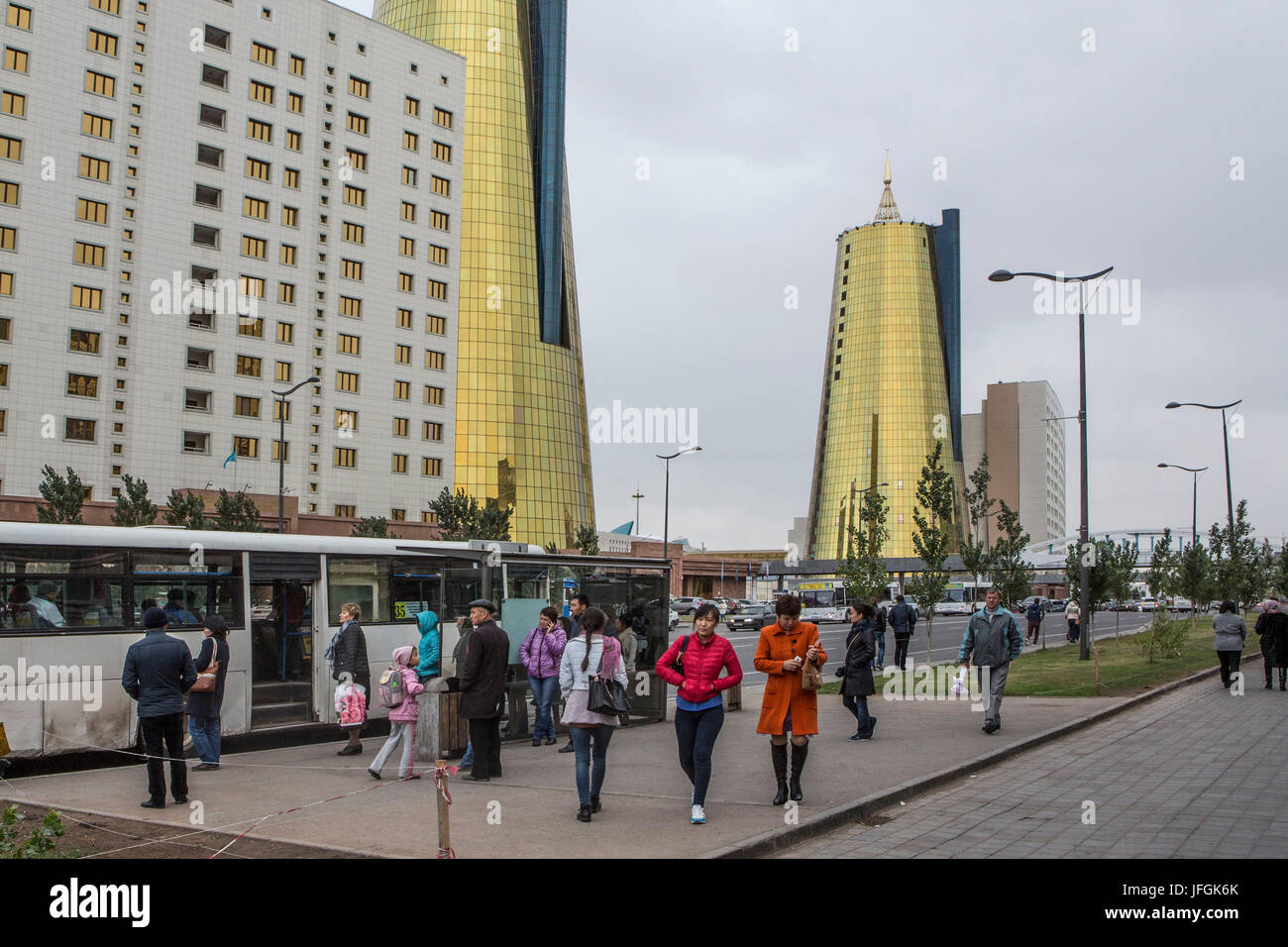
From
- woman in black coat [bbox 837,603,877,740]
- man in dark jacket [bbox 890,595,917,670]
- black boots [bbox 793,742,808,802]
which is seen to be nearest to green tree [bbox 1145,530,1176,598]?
man in dark jacket [bbox 890,595,917,670]

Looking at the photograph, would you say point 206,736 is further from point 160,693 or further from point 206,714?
point 160,693

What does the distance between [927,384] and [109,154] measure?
346ft

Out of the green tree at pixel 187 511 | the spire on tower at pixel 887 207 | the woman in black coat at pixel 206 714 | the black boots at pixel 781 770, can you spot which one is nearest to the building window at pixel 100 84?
the green tree at pixel 187 511

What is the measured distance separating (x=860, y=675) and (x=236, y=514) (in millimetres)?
38708

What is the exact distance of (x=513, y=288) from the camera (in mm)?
76062

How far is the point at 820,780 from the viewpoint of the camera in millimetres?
10867

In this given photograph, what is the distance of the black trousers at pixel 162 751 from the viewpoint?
988 cm

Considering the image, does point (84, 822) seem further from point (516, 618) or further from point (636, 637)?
point (636, 637)

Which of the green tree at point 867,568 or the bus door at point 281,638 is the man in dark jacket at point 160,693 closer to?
the bus door at point 281,638

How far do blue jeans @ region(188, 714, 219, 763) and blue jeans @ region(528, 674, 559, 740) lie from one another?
3931 millimetres

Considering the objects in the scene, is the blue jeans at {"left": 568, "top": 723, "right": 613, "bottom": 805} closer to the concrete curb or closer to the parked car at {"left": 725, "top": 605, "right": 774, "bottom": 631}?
the concrete curb

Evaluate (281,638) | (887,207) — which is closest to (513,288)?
(281,638)

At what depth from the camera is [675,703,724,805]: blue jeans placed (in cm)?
880
